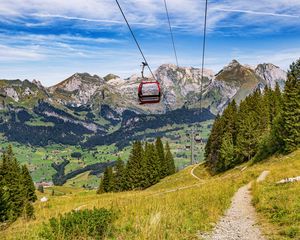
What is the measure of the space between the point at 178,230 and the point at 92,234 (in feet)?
9.66

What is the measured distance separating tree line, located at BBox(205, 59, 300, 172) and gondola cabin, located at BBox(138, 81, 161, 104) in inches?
1693

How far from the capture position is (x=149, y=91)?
83.0ft

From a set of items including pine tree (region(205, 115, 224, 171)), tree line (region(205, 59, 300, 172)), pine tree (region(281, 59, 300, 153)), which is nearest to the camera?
pine tree (region(281, 59, 300, 153))

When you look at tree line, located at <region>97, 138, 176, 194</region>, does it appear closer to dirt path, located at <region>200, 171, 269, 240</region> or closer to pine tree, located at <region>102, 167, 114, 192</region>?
pine tree, located at <region>102, 167, 114, 192</region>

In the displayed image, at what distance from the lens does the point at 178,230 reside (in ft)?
38.9

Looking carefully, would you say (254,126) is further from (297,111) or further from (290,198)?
(290,198)

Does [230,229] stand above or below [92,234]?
below

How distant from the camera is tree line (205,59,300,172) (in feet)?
206

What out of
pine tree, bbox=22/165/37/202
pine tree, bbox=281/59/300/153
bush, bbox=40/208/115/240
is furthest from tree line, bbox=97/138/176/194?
bush, bbox=40/208/115/240

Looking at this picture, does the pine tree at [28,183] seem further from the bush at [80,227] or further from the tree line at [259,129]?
the bush at [80,227]

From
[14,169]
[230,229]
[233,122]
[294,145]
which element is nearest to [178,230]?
[230,229]

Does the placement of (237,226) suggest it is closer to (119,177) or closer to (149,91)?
(149,91)

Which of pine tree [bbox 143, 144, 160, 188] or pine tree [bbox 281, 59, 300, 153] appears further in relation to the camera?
pine tree [bbox 143, 144, 160, 188]

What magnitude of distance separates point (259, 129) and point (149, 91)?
6019cm
